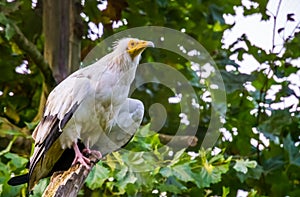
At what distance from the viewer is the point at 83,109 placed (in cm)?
158

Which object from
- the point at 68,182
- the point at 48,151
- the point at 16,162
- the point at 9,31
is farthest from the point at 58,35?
the point at 68,182

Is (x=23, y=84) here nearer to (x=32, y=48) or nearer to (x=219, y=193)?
(x=32, y=48)

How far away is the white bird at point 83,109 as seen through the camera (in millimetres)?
1559

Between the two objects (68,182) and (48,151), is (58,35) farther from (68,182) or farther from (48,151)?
(68,182)

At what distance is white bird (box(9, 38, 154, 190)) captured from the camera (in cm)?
156

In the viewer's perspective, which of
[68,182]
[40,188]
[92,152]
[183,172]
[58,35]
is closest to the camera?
[68,182]

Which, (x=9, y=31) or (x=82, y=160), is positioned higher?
(x=9, y=31)

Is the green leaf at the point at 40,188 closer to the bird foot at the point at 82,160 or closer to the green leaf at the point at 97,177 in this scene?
the green leaf at the point at 97,177

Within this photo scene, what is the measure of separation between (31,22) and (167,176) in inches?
36.7

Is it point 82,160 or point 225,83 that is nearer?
point 82,160

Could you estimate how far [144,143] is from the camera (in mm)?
2068

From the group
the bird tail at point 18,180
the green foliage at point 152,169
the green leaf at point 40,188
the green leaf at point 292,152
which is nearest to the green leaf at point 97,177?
the green foliage at point 152,169

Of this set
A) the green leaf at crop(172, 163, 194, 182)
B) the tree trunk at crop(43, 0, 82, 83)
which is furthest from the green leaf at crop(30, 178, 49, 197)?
the tree trunk at crop(43, 0, 82, 83)

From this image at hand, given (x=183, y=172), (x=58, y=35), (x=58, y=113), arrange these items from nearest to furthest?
(x=58, y=113) < (x=183, y=172) < (x=58, y=35)
